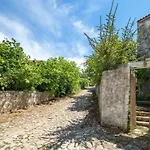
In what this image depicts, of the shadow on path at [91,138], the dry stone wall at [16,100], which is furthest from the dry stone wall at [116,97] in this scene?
the dry stone wall at [16,100]

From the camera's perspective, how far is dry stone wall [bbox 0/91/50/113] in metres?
9.67

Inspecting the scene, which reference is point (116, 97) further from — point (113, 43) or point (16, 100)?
point (16, 100)

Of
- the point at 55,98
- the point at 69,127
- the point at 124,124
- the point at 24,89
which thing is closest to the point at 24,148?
the point at 69,127

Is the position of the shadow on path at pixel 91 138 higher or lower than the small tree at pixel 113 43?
lower

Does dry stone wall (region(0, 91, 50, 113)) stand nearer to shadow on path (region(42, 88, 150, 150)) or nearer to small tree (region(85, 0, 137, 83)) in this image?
shadow on path (region(42, 88, 150, 150))

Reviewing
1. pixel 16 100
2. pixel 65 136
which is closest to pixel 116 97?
pixel 65 136

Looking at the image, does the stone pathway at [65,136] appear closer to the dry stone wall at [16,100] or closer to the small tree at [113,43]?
the dry stone wall at [16,100]

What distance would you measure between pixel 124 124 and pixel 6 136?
4410 mm

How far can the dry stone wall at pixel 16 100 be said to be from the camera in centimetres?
967

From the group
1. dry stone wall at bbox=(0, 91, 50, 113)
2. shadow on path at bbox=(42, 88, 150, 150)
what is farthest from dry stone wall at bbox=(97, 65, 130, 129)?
dry stone wall at bbox=(0, 91, 50, 113)

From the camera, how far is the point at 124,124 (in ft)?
22.6

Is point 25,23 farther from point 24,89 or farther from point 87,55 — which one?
point 87,55

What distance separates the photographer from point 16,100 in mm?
10734

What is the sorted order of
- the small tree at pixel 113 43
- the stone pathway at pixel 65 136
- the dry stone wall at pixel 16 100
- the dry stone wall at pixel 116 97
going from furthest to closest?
the dry stone wall at pixel 16 100
the small tree at pixel 113 43
the dry stone wall at pixel 116 97
the stone pathway at pixel 65 136
